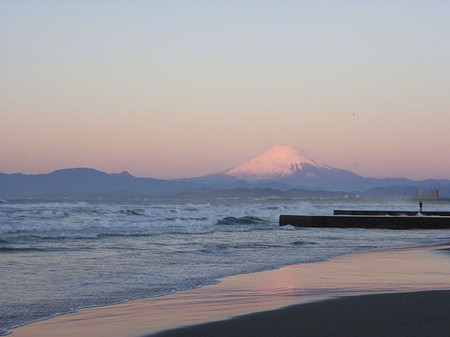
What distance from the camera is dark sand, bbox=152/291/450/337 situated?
693 centimetres

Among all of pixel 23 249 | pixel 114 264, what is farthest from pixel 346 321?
pixel 23 249

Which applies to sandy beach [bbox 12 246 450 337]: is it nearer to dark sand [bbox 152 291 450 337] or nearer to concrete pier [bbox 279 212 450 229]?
dark sand [bbox 152 291 450 337]

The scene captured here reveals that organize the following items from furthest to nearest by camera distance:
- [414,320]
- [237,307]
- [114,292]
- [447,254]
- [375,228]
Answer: [375,228], [447,254], [114,292], [237,307], [414,320]

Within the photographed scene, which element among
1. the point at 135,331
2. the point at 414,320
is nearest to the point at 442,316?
the point at 414,320

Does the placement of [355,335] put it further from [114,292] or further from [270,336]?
[114,292]

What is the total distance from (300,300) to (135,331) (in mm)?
2622

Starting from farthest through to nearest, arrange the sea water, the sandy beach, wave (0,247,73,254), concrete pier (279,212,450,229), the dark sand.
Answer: concrete pier (279,212,450,229)
wave (0,247,73,254)
the sea water
the sandy beach
the dark sand

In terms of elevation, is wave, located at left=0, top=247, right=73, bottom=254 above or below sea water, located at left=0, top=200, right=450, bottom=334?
above

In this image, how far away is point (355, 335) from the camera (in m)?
6.72

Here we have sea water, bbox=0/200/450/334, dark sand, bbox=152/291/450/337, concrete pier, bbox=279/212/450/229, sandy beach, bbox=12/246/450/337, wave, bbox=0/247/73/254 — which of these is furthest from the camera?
concrete pier, bbox=279/212/450/229

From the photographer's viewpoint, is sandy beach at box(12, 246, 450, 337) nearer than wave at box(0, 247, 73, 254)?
Yes

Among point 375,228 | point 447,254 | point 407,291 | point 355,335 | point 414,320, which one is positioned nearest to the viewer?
point 355,335

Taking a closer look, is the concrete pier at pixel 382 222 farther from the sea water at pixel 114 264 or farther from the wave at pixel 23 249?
the wave at pixel 23 249

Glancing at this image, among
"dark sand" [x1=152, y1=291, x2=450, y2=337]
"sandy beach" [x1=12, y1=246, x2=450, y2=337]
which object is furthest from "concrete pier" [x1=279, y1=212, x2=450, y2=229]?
"dark sand" [x1=152, y1=291, x2=450, y2=337]
